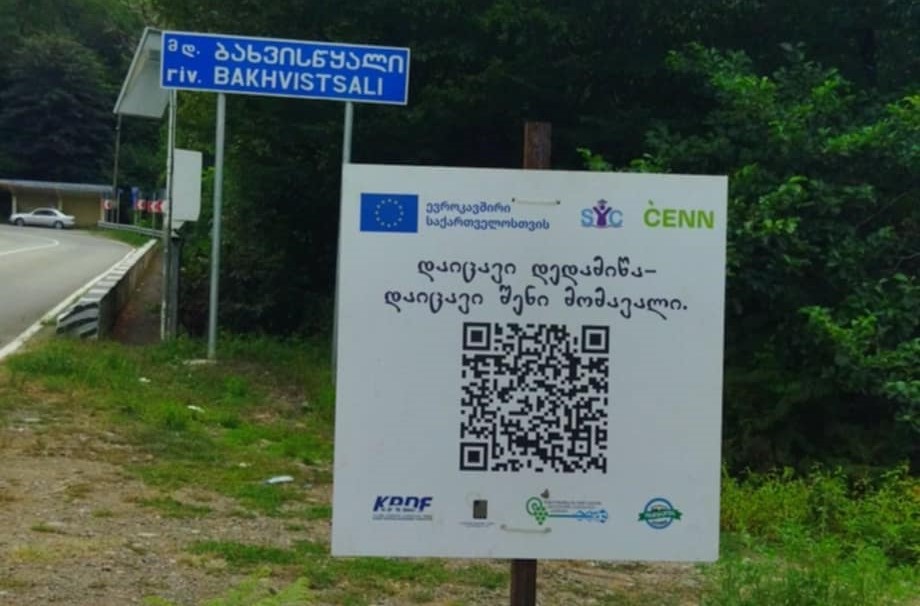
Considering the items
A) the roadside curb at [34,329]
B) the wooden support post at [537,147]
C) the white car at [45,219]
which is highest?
the white car at [45,219]

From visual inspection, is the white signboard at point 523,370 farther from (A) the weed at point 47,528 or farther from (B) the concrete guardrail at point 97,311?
(B) the concrete guardrail at point 97,311

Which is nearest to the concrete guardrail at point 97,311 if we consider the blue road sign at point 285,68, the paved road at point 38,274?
the paved road at point 38,274

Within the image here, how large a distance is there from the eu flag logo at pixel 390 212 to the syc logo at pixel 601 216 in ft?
1.65

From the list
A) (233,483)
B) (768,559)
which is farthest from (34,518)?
(768,559)

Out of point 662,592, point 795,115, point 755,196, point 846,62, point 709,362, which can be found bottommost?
point 662,592

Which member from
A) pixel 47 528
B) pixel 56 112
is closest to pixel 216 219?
pixel 47 528

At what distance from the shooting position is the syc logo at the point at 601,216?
3549 millimetres

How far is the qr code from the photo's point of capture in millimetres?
3543

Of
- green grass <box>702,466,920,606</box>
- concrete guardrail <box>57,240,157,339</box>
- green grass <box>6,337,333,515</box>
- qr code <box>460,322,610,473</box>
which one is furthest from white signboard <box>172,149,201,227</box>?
qr code <box>460,322,610,473</box>

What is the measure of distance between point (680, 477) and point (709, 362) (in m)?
0.35

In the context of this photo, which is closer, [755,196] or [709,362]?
[709,362]

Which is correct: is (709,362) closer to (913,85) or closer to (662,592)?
(662,592)

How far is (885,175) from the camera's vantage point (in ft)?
30.8

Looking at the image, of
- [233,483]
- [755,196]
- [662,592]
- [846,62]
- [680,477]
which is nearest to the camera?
[680,477]
